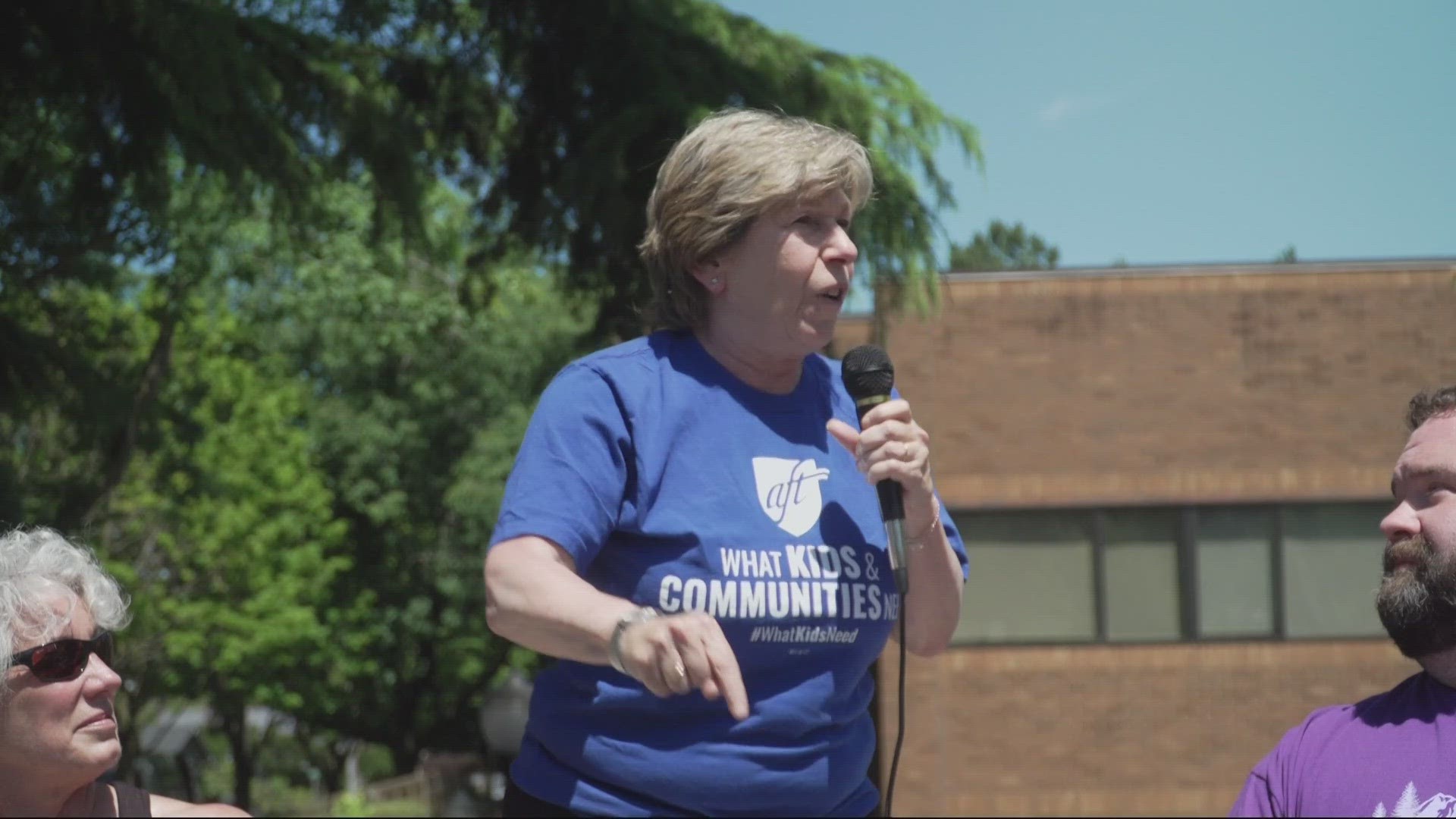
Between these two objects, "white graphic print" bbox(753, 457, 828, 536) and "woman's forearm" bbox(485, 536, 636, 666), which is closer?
"woman's forearm" bbox(485, 536, 636, 666)

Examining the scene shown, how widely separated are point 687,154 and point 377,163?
18.8 ft

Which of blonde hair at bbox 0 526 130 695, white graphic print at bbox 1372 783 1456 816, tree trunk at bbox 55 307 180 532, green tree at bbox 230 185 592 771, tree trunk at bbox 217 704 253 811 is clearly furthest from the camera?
tree trunk at bbox 217 704 253 811

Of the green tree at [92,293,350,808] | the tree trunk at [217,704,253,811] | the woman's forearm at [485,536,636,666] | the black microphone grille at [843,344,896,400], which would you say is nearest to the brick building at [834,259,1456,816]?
the green tree at [92,293,350,808]

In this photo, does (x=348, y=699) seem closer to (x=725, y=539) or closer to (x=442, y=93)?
(x=442, y=93)

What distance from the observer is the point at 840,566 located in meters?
2.43

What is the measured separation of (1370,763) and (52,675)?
2263 mm

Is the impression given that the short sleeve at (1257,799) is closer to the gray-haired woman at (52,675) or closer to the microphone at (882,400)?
the microphone at (882,400)

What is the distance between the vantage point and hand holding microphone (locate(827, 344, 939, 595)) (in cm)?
239

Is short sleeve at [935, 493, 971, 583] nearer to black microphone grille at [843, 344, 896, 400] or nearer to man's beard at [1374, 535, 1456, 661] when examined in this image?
black microphone grille at [843, 344, 896, 400]

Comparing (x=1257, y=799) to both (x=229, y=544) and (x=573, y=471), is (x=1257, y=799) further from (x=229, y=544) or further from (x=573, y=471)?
(x=229, y=544)

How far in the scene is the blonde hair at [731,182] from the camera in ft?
8.06

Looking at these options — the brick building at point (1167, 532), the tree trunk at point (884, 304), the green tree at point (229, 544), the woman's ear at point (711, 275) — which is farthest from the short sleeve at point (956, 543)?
the green tree at point (229, 544)

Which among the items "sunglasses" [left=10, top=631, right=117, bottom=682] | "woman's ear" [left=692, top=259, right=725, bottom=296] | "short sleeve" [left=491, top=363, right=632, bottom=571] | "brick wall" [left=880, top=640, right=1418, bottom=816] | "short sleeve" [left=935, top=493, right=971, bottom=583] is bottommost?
"brick wall" [left=880, top=640, right=1418, bottom=816]

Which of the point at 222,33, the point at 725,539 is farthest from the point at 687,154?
the point at 222,33
